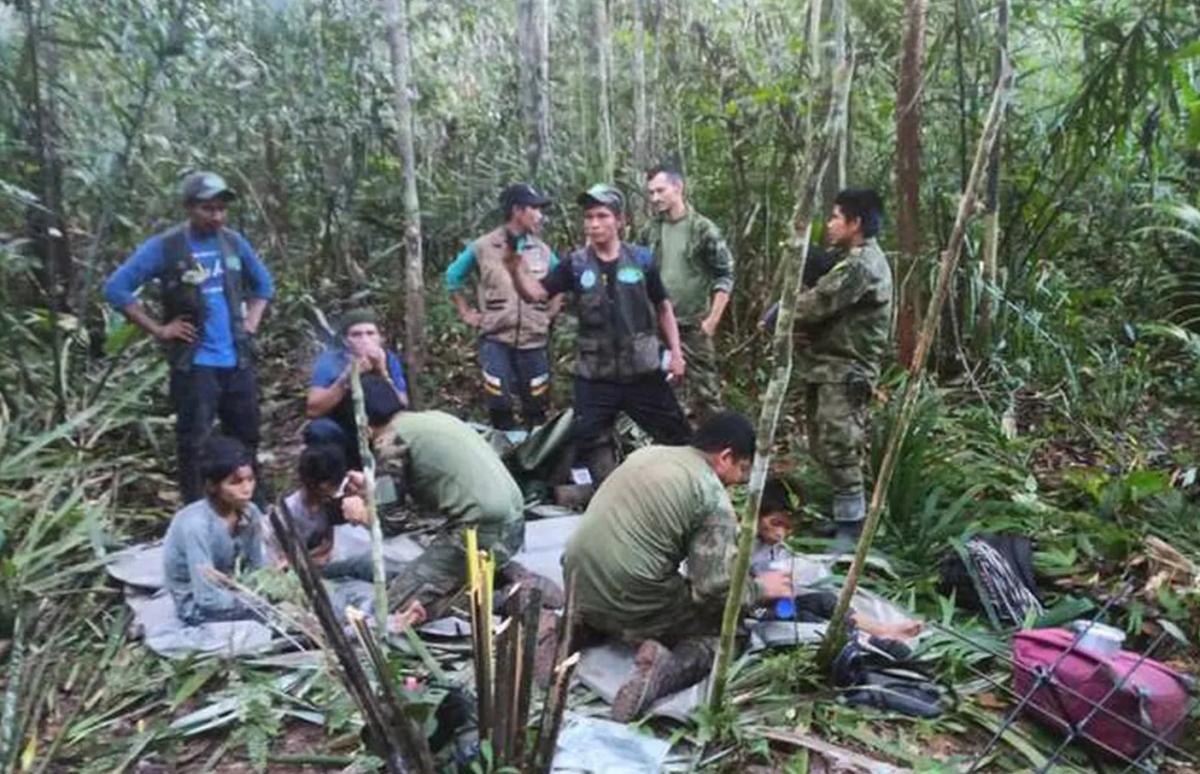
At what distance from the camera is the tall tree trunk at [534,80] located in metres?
8.89

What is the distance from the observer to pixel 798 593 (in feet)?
14.6

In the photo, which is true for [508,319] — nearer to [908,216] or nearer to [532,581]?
[532,581]

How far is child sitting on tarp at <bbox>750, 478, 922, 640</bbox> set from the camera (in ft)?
13.7

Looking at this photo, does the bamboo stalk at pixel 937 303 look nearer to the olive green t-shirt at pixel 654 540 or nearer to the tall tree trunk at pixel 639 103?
the olive green t-shirt at pixel 654 540

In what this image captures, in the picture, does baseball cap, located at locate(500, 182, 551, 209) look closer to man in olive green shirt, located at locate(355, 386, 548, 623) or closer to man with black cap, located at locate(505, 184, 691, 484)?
man with black cap, located at locate(505, 184, 691, 484)

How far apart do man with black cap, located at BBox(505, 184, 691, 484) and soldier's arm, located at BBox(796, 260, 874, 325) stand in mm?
820

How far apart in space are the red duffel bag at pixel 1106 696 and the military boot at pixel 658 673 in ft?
3.68

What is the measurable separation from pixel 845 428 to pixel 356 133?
4.64 metres

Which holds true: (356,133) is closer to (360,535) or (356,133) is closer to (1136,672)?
(360,535)

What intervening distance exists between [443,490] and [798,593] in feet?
4.98

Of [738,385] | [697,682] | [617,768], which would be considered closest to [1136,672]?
[697,682]

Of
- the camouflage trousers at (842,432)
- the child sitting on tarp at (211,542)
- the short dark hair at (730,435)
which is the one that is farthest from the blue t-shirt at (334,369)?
the camouflage trousers at (842,432)

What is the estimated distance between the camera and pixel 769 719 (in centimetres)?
360

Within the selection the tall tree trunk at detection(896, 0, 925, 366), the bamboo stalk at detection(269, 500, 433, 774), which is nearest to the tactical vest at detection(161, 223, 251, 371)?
the bamboo stalk at detection(269, 500, 433, 774)
